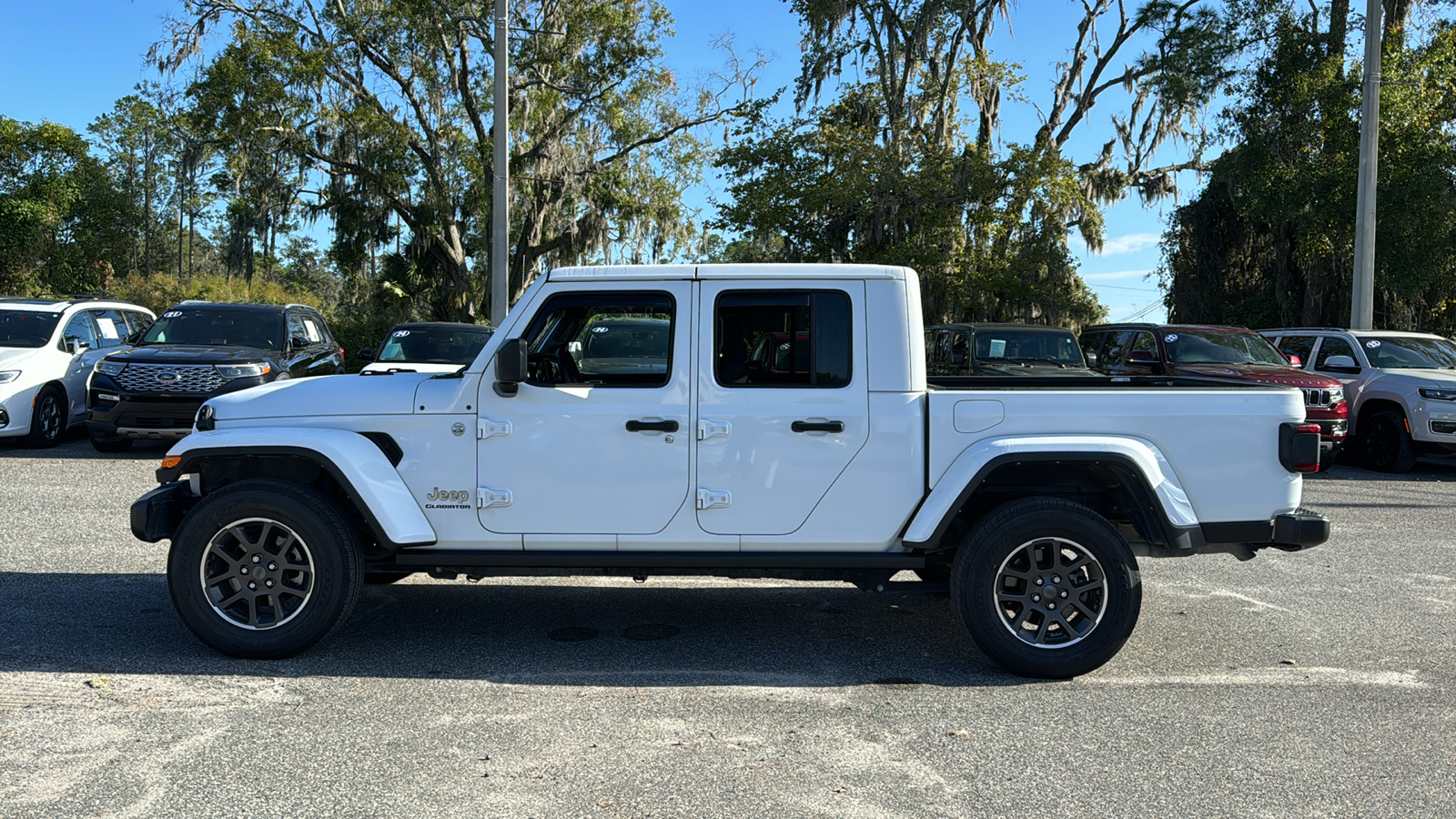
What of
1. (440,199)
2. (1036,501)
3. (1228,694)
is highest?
(440,199)

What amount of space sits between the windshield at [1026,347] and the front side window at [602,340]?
30.2 feet

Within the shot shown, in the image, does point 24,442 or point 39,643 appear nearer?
point 39,643

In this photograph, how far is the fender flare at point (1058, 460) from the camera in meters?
4.95

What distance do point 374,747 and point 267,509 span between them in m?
1.45

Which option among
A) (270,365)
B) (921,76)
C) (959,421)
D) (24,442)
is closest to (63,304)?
(24,442)

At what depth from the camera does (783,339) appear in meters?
5.25

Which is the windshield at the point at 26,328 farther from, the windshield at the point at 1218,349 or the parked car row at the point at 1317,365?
the windshield at the point at 1218,349

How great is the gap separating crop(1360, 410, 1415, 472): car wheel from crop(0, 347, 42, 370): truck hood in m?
16.6

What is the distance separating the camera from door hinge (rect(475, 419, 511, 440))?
16.9ft

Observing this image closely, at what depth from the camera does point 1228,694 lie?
496cm

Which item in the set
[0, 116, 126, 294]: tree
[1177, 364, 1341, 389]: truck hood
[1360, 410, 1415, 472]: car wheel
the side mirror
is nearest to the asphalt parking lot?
the side mirror

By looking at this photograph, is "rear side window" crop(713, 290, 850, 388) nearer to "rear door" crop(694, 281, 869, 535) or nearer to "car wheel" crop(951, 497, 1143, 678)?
"rear door" crop(694, 281, 869, 535)

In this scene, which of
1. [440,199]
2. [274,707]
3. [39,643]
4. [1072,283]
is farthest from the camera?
[440,199]

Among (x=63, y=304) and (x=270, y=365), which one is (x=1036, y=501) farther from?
(x=63, y=304)
